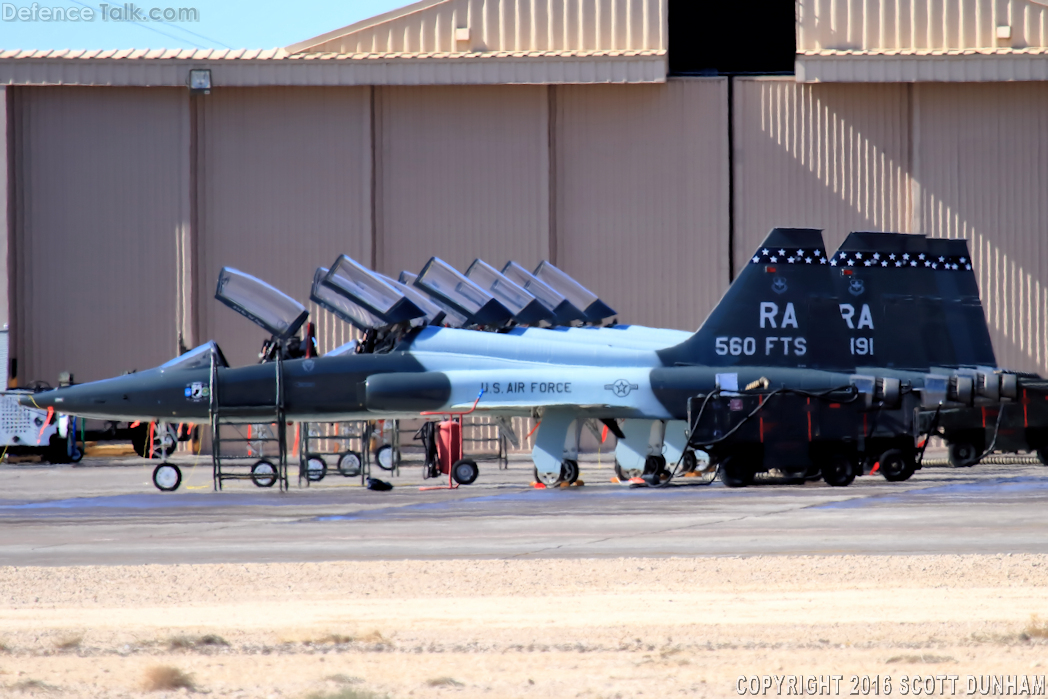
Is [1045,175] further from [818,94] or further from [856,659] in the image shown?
[856,659]

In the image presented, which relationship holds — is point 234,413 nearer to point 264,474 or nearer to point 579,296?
point 264,474

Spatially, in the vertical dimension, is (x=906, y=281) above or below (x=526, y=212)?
below

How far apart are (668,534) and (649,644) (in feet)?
17.1

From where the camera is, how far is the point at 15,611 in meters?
8.14

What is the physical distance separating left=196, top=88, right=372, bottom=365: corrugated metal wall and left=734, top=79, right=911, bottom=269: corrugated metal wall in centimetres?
875

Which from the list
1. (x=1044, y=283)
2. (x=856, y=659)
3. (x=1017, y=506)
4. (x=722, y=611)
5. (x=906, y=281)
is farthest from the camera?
(x=1044, y=283)

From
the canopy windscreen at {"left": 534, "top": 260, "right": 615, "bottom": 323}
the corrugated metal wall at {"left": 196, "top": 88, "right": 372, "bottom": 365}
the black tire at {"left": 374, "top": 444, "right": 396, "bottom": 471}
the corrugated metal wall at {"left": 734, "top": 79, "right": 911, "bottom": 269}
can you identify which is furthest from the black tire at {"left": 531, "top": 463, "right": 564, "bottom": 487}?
the corrugated metal wall at {"left": 734, "top": 79, "right": 911, "bottom": 269}

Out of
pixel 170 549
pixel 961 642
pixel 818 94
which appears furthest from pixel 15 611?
pixel 818 94

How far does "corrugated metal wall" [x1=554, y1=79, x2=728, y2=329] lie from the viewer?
28.9m

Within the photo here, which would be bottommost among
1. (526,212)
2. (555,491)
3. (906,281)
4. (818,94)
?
(555,491)

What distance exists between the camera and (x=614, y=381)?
18.4 m

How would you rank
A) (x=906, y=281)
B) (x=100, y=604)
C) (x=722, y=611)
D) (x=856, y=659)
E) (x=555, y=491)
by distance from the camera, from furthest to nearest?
(x=906, y=281)
(x=555, y=491)
(x=100, y=604)
(x=722, y=611)
(x=856, y=659)

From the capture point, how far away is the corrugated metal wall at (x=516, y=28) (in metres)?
28.1

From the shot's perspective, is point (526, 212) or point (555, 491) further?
point (526, 212)
